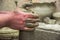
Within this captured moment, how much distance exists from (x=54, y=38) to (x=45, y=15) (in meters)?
1.03

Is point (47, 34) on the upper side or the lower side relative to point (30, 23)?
lower

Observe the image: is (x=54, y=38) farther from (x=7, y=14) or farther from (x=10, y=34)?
(x=10, y=34)

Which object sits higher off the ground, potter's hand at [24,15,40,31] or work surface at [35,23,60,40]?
potter's hand at [24,15,40,31]

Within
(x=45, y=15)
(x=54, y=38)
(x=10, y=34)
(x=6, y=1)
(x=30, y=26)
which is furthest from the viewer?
(x=6, y=1)

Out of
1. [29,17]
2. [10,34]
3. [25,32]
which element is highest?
[29,17]

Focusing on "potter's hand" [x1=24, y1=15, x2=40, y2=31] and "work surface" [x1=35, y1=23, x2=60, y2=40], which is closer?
"potter's hand" [x1=24, y1=15, x2=40, y2=31]

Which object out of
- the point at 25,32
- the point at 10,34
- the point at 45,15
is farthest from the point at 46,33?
the point at 45,15

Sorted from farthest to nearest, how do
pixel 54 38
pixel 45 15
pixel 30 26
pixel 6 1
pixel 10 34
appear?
pixel 6 1 < pixel 45 15 < pixel 10 34 < pixel 54 38 < pixel 30 26

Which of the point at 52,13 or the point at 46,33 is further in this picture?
the point at 52,13

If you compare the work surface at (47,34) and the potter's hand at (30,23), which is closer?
the potter's hand at (30,23)

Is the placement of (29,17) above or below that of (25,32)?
above

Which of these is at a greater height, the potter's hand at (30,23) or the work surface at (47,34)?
the potter's hand at (30,23)

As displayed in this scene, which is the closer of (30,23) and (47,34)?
(30,23)

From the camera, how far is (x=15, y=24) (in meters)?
1.09
